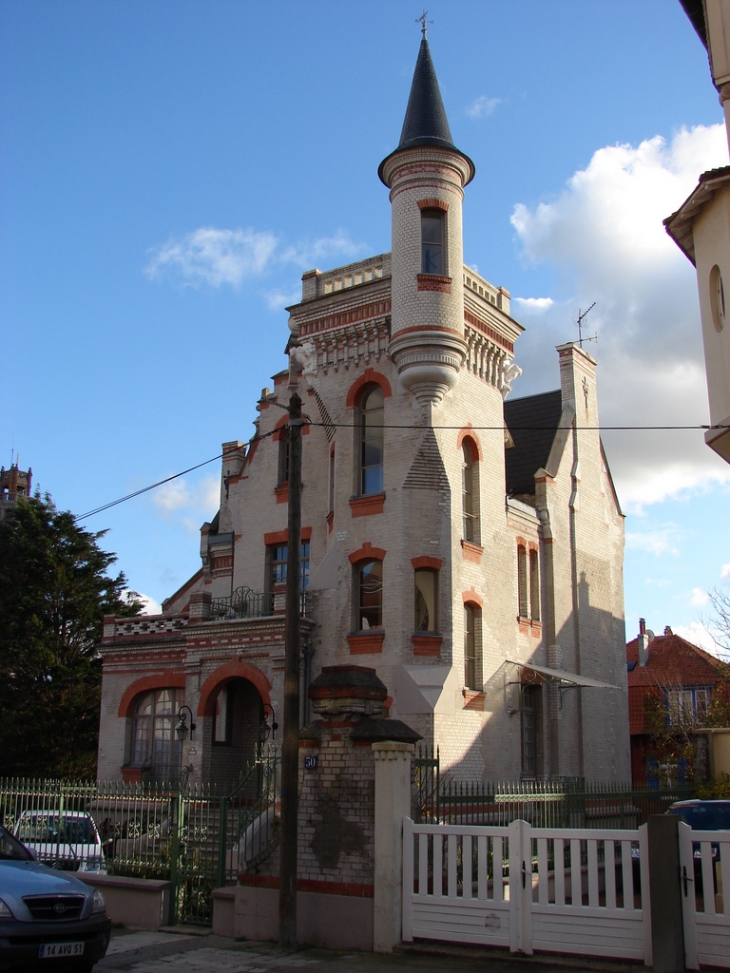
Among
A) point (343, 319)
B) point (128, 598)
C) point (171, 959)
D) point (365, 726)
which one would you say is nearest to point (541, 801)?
point (365, 726)

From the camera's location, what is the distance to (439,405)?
22094mm

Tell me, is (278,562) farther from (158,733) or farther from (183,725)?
(158,733)

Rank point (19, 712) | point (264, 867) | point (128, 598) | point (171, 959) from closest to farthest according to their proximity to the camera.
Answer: point (171, 959) < point (264, 867) < point (19, 712) < point (128, 598)

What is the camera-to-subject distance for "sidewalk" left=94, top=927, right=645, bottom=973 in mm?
10320

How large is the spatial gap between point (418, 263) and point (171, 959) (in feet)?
50.7

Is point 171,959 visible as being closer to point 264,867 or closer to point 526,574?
point 264,867

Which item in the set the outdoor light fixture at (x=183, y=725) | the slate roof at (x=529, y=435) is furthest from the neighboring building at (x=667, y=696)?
the outdoor light fixture at (x=183, y=725)

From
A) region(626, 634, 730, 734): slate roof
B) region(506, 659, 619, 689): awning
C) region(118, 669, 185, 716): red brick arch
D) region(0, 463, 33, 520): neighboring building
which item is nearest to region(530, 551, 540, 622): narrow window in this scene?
region(506, 659, 619, 689): awning

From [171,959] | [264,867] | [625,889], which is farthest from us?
[264,867]

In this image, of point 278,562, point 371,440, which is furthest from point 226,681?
point 371,440

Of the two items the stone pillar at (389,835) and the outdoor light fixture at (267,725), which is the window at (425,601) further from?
the stone pillar at (389,835)

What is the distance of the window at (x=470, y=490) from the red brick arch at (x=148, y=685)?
340 inches

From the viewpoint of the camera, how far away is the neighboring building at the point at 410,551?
21.6 m

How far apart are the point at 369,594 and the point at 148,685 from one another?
765 centimetres
